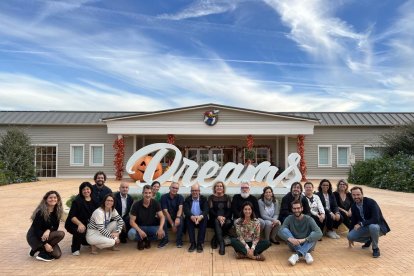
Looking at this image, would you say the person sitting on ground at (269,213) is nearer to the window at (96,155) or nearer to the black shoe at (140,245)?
the black shoe at (140,245)

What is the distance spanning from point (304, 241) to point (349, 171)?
1689 cm

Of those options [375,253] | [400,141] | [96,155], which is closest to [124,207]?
[375,253]

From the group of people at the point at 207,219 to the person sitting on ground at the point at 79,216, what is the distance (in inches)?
0.6

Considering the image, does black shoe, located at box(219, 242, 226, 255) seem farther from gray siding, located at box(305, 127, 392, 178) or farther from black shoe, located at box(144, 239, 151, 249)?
gray siding, located at box(305, 127, 392, 178)

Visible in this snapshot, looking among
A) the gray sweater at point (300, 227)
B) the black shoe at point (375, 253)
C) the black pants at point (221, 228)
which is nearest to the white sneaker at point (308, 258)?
the gray sweater at point (300, 227)

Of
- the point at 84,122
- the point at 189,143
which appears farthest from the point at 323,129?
the point at 84,122

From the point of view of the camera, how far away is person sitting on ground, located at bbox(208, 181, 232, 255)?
6.18 metres

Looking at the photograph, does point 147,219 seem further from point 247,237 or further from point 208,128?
point 208,128

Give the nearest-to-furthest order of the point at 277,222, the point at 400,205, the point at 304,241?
the point at 304,241 < the point at 277,222 < the point at 400,205

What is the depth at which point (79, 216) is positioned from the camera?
5.89m

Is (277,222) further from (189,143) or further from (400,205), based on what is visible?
(189,143)

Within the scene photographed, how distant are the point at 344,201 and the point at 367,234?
119cm

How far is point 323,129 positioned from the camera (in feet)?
70.3

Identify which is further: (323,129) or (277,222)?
(323,129)
